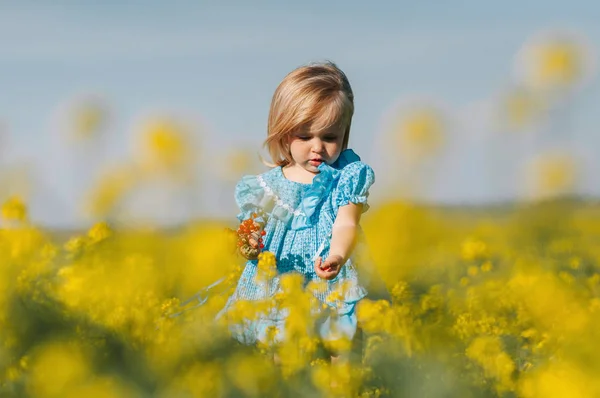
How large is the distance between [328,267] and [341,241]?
214 mm

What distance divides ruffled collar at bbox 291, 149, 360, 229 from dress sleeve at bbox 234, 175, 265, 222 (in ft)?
0.66

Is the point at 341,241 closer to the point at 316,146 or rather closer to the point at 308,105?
the point at 316,146

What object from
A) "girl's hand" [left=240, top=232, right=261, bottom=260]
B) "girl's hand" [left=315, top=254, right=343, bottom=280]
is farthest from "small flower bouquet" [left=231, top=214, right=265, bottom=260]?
"girl's hand" [left=315, top=254, right=343, bottom=280]

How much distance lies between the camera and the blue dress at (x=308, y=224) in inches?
172

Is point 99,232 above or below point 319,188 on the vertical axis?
below

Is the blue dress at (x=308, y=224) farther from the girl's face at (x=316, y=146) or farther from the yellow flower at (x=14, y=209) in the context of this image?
the yellow flower at (x=14, y=209)

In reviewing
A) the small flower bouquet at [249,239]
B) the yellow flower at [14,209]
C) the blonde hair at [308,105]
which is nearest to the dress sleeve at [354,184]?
the blonde hair at [308,105]

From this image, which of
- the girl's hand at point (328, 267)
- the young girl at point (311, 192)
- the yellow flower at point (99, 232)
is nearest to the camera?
the girl's hand at point (328, 267)

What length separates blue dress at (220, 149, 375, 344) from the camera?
4.38m

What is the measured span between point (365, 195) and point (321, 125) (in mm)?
348

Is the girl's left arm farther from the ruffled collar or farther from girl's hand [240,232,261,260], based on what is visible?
girl's hand [240,232,261,260]

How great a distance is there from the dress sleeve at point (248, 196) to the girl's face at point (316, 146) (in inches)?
11.6

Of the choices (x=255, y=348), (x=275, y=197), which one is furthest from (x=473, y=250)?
(x=255, y=348)

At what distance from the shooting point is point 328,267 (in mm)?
4035
